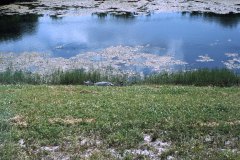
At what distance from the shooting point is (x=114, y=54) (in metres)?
29.0

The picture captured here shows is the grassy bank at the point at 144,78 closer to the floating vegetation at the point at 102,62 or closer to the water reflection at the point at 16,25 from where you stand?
the floating vegetation at the point at 102,62

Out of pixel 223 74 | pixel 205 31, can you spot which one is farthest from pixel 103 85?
pixel 205 31

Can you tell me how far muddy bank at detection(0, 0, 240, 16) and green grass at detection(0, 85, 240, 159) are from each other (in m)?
26.6

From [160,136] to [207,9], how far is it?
32706mm

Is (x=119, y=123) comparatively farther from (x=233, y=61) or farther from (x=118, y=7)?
(x=118, y=7)

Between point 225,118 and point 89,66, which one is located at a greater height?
point 225,118

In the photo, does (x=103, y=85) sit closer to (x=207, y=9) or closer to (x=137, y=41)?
(x=137, y=41)

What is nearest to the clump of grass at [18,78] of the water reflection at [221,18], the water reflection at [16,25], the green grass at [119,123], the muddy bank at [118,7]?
the green grass at [119,123]

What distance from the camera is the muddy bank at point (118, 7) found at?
42406 millimetres

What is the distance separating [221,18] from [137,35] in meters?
8.98

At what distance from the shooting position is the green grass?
10.6 meters

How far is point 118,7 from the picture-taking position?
1757 inches

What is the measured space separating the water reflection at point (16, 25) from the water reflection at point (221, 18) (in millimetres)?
14379

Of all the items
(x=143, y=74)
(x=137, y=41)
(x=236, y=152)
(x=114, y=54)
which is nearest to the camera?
(x=236, y=152)
